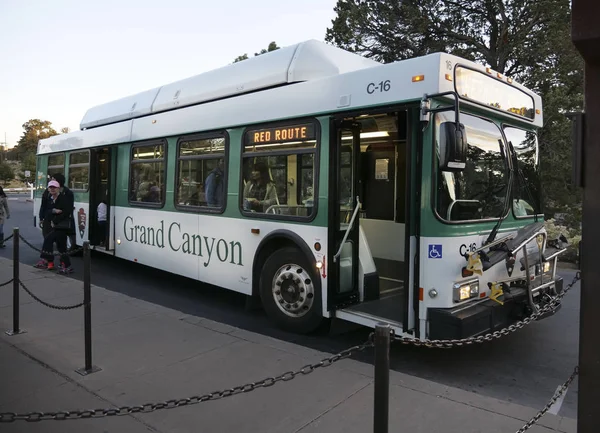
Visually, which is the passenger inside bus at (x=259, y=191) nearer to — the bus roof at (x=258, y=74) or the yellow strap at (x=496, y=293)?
the bus roof at (x=258, y=74)

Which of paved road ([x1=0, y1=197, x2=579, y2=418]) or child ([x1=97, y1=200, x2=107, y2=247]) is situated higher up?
child ([x1=97, y1=200, x2=107, y2=247])

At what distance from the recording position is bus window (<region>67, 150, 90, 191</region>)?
10.5 metres

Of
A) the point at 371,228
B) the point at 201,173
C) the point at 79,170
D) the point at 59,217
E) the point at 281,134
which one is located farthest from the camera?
the point at 79,170

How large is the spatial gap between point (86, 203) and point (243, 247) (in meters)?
5.76

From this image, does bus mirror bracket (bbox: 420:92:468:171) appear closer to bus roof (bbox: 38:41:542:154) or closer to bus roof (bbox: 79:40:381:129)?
bus roof (bbox: 38:41:542:154)

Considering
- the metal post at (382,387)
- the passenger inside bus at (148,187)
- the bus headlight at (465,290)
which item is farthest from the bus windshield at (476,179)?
the passenger inside bus at (148,187)

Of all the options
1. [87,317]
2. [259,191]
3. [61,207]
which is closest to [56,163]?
[61,207]

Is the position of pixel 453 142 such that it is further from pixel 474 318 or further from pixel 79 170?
pixel 79 170

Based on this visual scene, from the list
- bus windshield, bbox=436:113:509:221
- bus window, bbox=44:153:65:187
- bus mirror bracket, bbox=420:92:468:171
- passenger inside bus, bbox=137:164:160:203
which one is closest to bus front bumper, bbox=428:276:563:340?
bus windshield, bbox=436:113:509:221

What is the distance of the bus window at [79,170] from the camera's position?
10.5m

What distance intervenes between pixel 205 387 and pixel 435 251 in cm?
236

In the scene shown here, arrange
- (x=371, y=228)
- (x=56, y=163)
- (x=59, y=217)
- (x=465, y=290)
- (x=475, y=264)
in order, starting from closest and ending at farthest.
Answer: (x=465, y=290), (x=475, y=264), (x=371, y=228), (x=59, y=217), (x=56, y=163)

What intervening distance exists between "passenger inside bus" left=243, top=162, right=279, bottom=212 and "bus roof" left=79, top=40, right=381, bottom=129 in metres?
1.11

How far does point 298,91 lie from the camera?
223 inches
